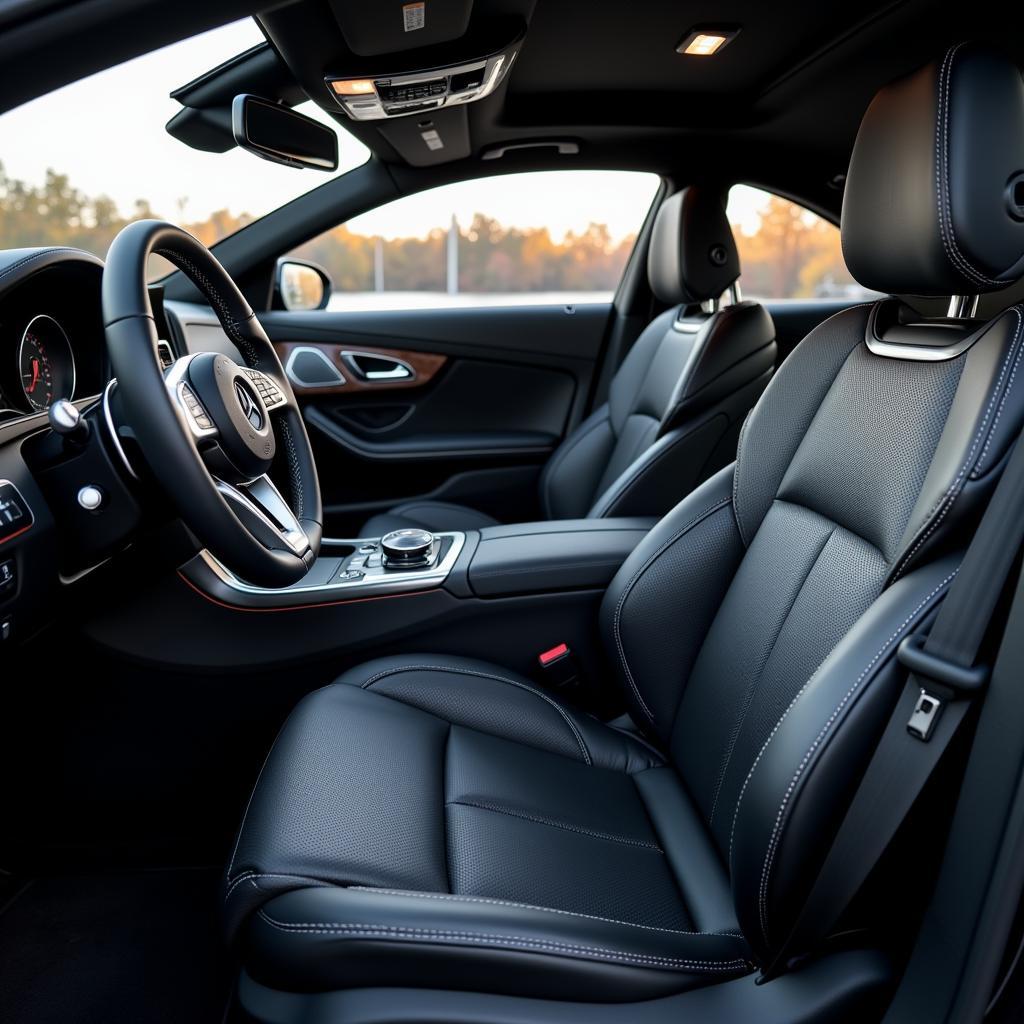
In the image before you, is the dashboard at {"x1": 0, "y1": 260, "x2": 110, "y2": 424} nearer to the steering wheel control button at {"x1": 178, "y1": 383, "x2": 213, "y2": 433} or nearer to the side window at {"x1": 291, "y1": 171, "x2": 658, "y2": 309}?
the steering wheel control button at {"x1": 178, "y1": 383, "x2": 213, "y2": 433}

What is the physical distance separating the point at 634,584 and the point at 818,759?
21.2 inches

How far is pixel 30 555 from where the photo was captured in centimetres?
108

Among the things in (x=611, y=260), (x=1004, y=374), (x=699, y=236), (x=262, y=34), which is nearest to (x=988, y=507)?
(x=1004, y=374)

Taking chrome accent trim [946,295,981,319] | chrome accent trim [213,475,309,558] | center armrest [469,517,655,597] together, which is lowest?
center armrest [469,517,655,597]

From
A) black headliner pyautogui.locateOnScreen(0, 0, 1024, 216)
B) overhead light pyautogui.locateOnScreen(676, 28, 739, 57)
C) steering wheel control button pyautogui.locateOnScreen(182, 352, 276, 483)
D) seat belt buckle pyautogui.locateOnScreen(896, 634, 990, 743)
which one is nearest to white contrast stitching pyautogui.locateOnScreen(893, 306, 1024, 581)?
seat belt buckle pyautogui.locateOnScreen(896, 634, 990, 743)

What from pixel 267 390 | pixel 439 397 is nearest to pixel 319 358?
pixel 439 397

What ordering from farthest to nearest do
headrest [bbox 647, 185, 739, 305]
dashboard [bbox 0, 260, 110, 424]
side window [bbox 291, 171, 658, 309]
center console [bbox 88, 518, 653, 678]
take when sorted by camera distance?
side window [bbox 291, 171, 658, 309] < headrest [bbox 647, 185, 739, 305] < center console [bbox 88, 518, 653, 678] < dashboard [bbox 0, 260, 110, 424]

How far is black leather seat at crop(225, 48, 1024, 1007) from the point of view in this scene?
34.8 inches

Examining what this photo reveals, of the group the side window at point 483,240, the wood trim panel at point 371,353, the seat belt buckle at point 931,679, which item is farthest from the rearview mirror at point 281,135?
the seat belt buckle at point 931,679

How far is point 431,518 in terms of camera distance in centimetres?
252

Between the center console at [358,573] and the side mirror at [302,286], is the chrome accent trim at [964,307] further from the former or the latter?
the side mirror at [302,286]

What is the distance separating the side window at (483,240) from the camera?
8.70 feet

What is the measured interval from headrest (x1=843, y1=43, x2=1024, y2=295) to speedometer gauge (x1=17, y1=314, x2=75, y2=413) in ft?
3.89

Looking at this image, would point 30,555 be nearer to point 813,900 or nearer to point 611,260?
point 813,900
